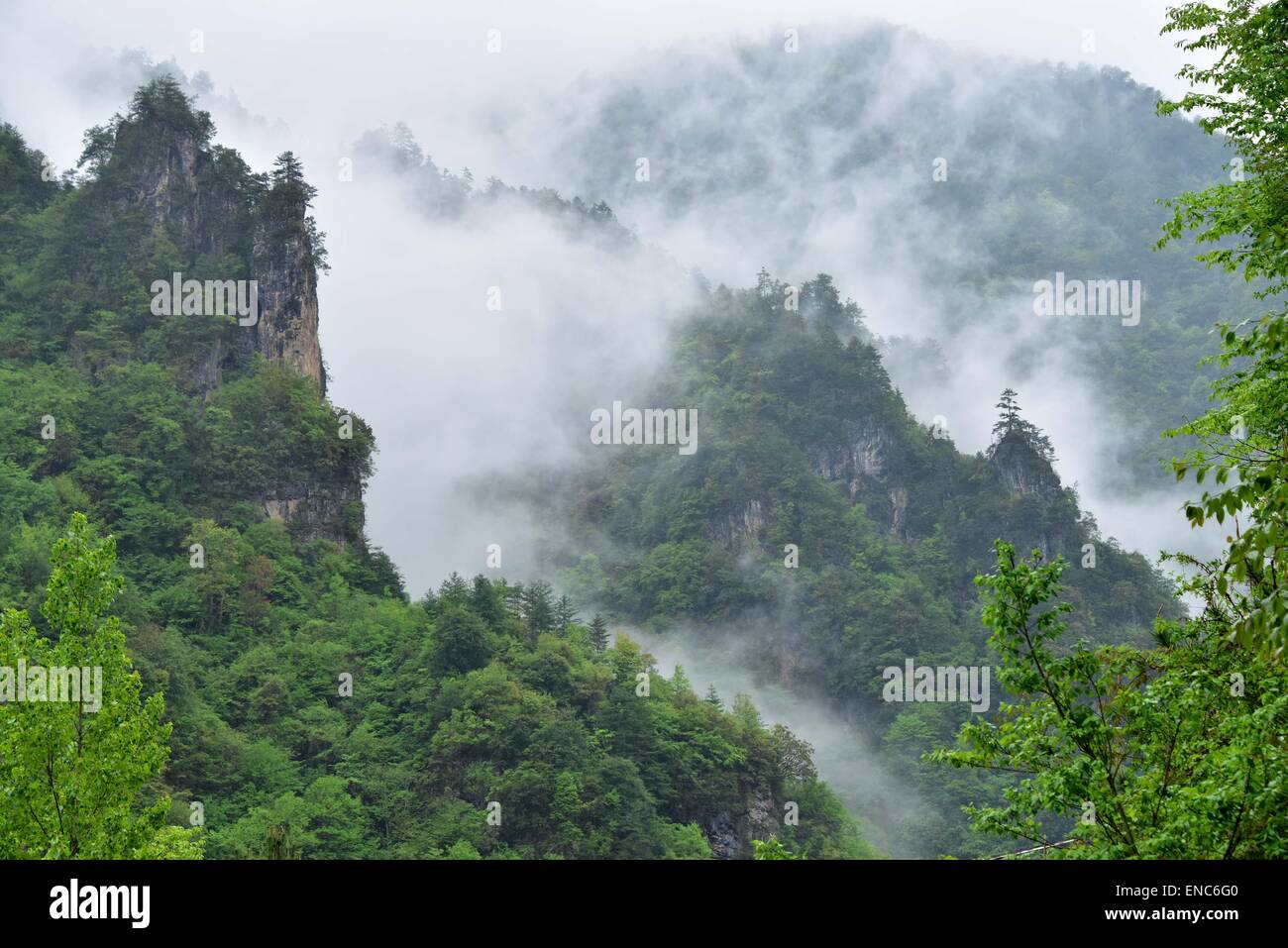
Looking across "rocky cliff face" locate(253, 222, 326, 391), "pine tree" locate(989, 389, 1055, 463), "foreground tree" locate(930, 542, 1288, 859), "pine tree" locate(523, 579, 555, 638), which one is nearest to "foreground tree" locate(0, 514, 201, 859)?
"foreground tree" locate(930, 542, 1288, 859)

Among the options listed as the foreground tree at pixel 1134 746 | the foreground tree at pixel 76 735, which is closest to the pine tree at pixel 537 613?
the foreground tree at pixel 76 735

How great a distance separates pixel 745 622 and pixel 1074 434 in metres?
104

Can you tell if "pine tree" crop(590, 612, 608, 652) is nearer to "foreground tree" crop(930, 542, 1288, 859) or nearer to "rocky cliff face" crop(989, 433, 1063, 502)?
"rocky cliff face" crop(989, 433, 1063, 502)

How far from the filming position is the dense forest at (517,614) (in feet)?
32.5

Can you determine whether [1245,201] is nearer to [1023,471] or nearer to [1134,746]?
[1134,746]

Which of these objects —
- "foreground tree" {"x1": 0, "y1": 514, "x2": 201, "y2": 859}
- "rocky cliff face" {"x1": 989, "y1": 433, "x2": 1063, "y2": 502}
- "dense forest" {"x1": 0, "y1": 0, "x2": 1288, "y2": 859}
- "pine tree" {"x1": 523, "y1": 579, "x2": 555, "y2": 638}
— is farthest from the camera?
"rocky cliff face" {"x1": 989, "y1": 433, "x2": 1063, "y2": 502}

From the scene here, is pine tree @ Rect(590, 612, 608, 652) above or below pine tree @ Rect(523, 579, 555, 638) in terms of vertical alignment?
below

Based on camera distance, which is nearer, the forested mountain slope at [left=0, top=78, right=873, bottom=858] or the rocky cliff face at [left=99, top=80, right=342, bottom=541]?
the forested mountain slope at [left=0, top=78, right=873, bottom=858]

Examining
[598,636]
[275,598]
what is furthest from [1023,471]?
[275,598]

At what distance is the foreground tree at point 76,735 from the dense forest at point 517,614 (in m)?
0.04

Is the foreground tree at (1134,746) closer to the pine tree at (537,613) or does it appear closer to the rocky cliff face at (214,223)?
the pine tree at (537,613)

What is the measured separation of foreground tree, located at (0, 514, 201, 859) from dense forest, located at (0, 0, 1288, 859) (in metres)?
0.04

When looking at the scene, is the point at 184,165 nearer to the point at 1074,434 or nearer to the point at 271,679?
the point at 271,679

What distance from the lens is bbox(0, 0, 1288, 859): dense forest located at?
9.90 meters
